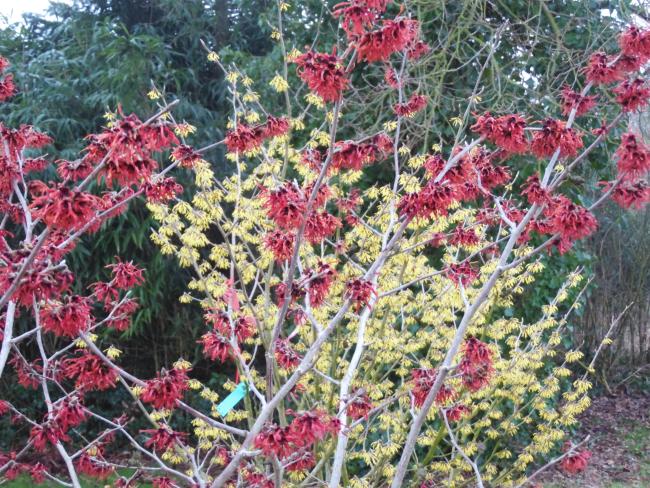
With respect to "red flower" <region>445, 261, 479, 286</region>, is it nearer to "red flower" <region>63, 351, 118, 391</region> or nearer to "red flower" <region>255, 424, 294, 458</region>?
"red flower" <region>255, 424, 294, 458</region>

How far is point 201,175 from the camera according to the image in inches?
153

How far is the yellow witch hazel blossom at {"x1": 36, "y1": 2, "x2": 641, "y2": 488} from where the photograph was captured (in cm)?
233

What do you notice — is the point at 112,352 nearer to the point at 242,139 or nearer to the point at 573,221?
the point at 242,139

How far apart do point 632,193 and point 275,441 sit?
1440 millimetres

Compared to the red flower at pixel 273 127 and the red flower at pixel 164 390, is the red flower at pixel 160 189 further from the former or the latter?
the red flower at pixel 164 390

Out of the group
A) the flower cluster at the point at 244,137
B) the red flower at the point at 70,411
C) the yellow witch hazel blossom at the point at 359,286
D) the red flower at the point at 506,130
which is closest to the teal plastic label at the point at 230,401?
the yellow witch hazel blossom at the point at 359,286

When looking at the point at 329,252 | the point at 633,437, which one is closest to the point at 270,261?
the point at 329,252

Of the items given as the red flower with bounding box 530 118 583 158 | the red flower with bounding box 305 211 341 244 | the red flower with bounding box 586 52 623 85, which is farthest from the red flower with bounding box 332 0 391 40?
the red flower with bounding box 586 52 623 85

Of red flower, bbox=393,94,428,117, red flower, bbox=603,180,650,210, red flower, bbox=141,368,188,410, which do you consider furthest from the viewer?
red flower, bbox=393,94,428,117

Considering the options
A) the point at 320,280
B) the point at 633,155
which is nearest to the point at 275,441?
the point at 320,280

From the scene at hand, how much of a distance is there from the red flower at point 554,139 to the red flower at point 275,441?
48.8 inches

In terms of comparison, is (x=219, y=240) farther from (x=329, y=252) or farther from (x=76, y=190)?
(x=76, y=190)

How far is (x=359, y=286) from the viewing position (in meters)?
2.38

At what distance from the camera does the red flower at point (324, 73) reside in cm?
193
